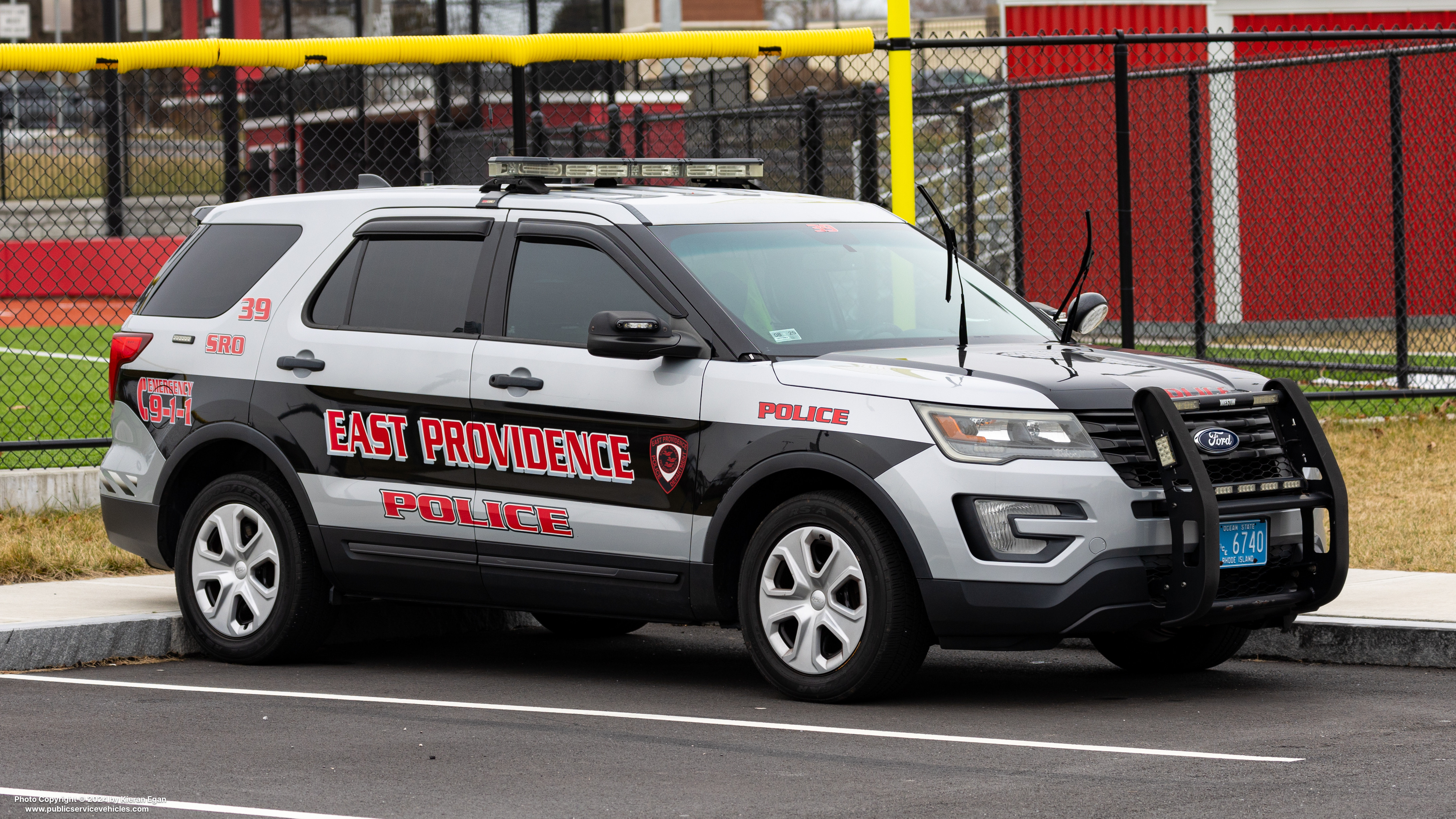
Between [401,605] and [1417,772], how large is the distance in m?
4.79

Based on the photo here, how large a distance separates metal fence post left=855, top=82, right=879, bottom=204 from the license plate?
5.39m

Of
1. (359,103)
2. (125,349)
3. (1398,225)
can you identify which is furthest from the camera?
(359,103)

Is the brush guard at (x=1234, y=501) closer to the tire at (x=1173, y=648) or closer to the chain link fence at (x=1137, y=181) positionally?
the tire at (x=1173, y=648)

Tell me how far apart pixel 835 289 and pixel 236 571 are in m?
2.73

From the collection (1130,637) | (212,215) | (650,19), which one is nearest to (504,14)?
(650,19)

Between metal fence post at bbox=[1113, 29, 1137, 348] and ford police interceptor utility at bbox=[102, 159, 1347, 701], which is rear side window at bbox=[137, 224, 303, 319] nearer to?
ford police interceptor utility at bbox=[102, 159, 1347, 701]

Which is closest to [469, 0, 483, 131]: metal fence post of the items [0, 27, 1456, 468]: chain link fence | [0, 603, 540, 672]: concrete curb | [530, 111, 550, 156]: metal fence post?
[0, 27, 1456, 468]: chain link fence

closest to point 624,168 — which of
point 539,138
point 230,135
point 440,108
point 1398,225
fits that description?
point 539,138

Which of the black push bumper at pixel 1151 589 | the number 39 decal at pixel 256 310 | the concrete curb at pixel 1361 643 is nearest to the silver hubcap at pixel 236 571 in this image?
the number 39 decal at pixel 256 310

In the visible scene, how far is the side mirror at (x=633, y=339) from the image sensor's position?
7.39 m

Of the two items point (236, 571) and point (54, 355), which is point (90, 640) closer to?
point (236, 571)

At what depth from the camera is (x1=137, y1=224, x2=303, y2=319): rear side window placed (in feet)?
28.8

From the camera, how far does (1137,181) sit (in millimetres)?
20234

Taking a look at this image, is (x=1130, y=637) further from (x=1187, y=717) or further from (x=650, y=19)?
(x=650, y=19)
